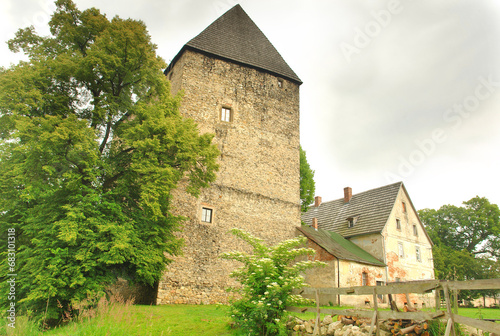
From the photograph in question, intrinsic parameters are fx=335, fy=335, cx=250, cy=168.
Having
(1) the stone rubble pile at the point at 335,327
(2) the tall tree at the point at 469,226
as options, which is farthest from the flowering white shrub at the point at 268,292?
(2) the tall tree at the point at 469,226

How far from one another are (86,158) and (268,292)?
23.4 feet

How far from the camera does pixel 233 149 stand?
18.0 m

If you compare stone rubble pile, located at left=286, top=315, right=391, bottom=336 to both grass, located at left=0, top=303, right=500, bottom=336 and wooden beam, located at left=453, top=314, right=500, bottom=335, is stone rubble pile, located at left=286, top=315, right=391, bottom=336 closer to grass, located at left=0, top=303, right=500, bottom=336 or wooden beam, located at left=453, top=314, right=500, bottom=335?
grass, located at left=0, top=303, right=500, bottom=336

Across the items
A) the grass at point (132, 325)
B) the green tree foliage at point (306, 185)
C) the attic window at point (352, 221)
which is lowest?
the grass at point (132, 325)

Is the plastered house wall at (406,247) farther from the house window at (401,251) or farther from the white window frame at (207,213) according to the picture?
the white window frame at (207,213)

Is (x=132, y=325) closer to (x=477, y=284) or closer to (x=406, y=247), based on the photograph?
(x=477, y=284)

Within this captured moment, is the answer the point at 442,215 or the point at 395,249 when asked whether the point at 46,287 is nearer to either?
the point at 395,249

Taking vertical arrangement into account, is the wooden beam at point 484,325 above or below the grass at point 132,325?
above

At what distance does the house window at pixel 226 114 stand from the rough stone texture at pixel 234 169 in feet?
0.72

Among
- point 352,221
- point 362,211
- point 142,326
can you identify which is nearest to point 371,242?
point 352,221

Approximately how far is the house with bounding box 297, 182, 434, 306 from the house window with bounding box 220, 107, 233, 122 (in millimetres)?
7428

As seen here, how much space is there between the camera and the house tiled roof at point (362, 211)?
24422mm

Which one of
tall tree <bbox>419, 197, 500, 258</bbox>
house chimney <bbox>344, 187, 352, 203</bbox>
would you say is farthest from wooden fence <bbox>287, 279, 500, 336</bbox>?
tall tree <bbox>419, 197, 500, 258</bbox>

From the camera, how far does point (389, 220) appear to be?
24125mm
